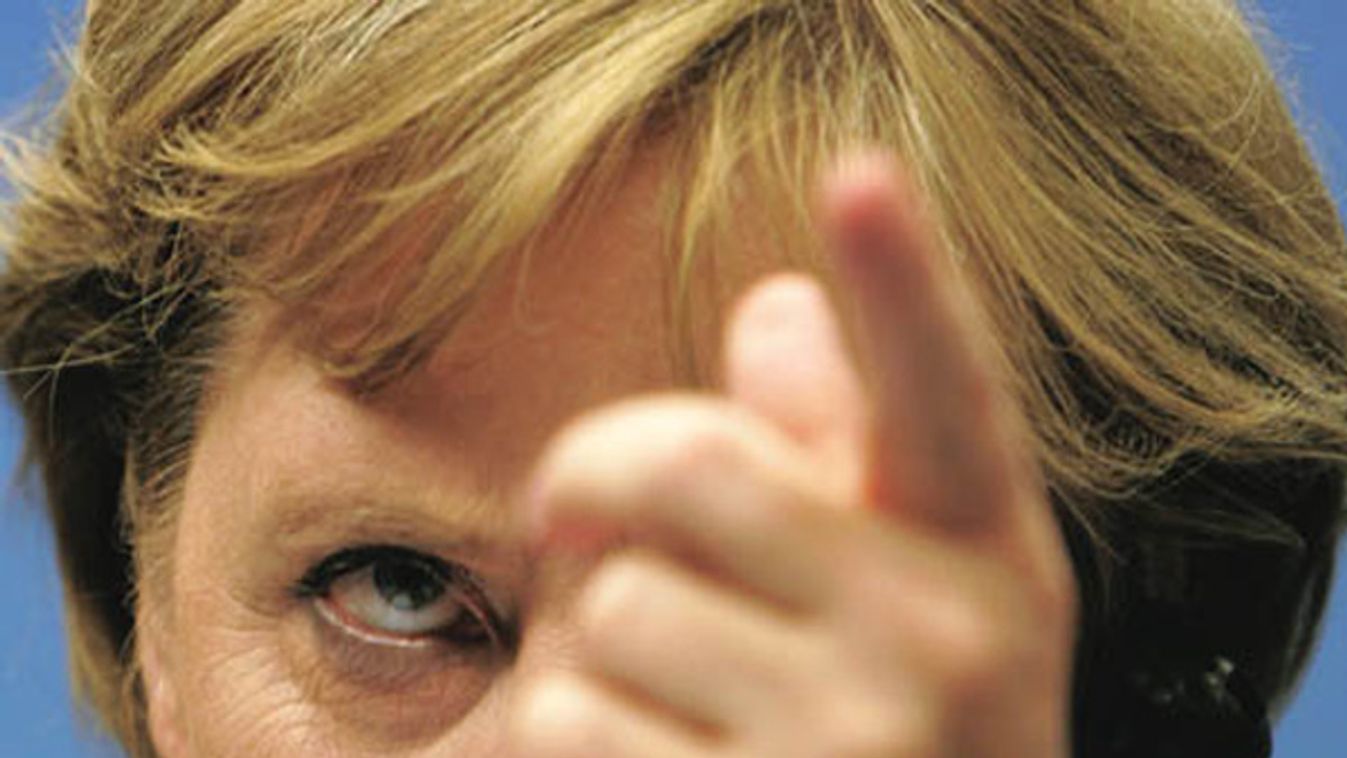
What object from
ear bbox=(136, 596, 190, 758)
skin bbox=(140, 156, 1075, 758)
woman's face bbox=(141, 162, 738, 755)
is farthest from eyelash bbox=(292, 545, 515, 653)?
skin bbox=(140, 156, 1075, 758)

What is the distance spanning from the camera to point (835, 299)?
76cm

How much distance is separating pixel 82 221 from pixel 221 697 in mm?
267

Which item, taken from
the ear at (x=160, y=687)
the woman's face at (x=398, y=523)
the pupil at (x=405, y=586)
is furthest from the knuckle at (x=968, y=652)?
the ear at (x=160, y=687)

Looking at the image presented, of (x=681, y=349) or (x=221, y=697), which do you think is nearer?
(x=681, y=349)

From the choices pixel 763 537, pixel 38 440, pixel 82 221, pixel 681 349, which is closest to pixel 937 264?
pixel 763 537

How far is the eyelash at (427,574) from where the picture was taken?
0.81 m

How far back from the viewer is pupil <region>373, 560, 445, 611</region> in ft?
2.77

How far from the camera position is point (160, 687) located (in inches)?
39.2

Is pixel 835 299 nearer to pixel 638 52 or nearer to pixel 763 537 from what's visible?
pixel 638 52

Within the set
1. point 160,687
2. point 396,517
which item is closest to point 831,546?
point 396,517

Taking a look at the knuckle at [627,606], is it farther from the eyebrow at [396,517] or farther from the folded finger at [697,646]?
the eyebrow at [396,517]

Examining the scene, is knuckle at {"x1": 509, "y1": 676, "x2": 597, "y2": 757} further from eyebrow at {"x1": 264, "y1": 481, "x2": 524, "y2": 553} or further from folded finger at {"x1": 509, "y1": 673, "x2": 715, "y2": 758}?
eyebrow at {"x1": 264, "y1": 481, "x2": 524, "y2": 553}

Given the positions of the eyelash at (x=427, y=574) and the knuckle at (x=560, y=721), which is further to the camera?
the eyelash at (x=427, y=574)

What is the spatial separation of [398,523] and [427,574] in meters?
0.05
